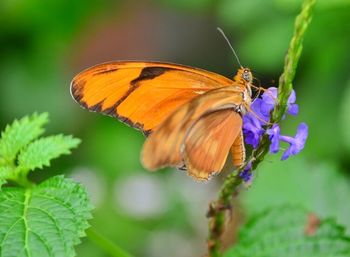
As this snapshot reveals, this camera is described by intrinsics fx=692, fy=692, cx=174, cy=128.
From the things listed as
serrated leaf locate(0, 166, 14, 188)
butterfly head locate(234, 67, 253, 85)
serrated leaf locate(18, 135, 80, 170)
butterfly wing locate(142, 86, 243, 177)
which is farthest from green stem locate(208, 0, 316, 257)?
serrated leaf locate(0, 166, 14, 188)

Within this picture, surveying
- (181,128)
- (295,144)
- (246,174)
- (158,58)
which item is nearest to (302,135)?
(295,144)

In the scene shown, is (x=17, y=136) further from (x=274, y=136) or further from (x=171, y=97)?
(x=274, y=136)

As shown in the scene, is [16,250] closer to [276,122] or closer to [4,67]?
[276,122]

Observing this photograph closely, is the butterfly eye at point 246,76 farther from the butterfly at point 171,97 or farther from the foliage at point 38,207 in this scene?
the foliage at point 38,207

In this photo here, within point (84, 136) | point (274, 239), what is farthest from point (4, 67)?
point (274, 239)

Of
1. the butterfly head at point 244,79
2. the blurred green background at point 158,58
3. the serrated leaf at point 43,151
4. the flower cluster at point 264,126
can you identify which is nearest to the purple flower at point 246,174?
the flower cluster at point 264,126

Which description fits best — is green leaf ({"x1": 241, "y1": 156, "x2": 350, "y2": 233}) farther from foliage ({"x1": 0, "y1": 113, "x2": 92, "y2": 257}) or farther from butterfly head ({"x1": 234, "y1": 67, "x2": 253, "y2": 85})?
foliage ({"x1": 0, "y1": 113, "x2": 92, "y2": 257})

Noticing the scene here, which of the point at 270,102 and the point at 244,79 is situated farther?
the point at 244,79
